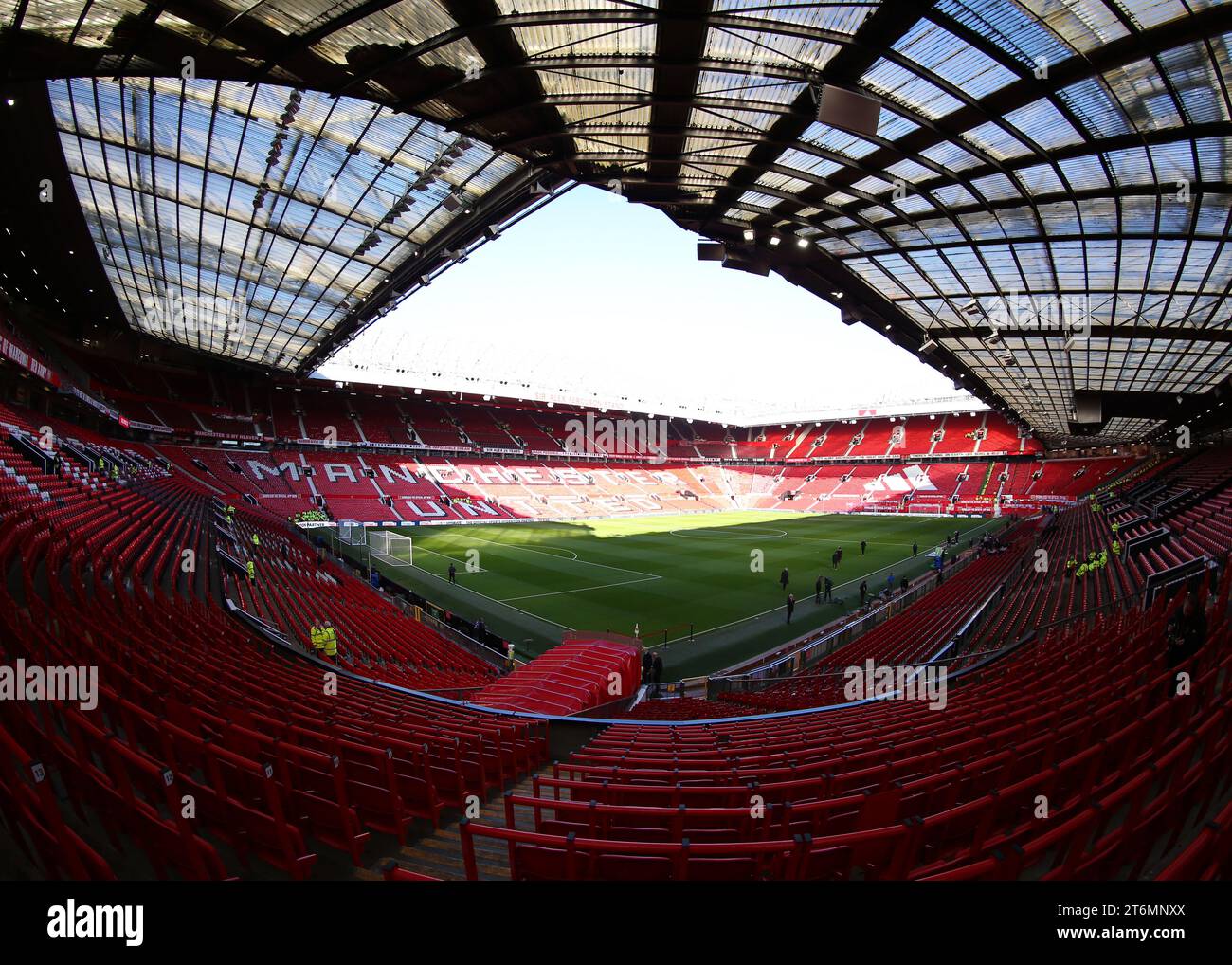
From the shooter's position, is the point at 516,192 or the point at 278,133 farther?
the point at 516,192

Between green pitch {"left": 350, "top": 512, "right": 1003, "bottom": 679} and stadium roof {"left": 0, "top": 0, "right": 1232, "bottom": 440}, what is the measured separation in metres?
11.4

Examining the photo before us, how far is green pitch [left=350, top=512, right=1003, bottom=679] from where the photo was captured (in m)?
19.5

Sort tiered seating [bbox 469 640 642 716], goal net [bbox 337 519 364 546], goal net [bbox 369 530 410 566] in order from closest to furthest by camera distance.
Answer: tiered seating [bbox 469 640 642 716] < goal net [bbox 369 530 410 566] < goal net [bbox 337 519 364 546]

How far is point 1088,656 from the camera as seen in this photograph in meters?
7.67

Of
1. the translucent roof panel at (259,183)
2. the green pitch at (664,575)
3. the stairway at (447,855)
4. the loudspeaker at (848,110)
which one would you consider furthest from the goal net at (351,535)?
the loudspeaker at (848,110)

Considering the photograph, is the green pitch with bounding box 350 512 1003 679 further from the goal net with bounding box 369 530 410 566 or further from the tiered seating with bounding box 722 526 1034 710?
the tiered seating with bounding box 722 526 1034 710

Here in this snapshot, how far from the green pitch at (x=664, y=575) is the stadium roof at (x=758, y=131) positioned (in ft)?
37.5

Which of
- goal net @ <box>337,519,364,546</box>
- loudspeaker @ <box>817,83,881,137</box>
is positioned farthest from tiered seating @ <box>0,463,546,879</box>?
goal net @ <box>337,519,364,546</box>

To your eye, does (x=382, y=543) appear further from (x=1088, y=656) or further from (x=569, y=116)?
(x=1088, y=656)

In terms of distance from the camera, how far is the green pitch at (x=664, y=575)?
1952cm

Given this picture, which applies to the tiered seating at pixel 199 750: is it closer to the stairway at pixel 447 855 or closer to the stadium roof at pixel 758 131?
the stairway at pixel 447 855

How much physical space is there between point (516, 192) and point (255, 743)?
14.0 metres

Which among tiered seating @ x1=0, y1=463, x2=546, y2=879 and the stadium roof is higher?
the stadium roof

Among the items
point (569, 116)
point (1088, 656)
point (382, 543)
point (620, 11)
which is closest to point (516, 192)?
point (569, 116)
